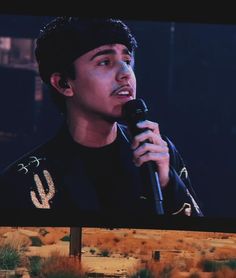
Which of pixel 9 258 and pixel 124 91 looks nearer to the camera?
pixel 9 258

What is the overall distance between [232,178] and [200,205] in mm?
332

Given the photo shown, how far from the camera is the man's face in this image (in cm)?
431

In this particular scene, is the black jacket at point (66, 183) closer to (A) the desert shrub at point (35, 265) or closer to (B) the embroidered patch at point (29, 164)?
(B) the embroidered patch at point (29, 164)

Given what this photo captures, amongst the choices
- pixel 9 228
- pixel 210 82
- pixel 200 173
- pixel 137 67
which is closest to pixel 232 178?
pixel 200 173

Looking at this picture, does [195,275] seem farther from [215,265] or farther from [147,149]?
[147,149]

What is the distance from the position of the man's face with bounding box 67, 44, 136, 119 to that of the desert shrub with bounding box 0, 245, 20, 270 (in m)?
1.21

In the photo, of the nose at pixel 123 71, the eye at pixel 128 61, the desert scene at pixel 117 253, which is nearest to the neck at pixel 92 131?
the nose at pixel 123 71

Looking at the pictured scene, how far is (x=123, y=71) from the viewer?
14.2ft

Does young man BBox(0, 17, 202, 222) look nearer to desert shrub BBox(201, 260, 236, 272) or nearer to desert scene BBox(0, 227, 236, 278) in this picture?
desert scene BBox(0, 227, 236, 278)

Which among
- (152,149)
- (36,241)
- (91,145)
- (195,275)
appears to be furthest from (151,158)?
(36,241)

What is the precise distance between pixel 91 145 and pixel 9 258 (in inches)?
40.2

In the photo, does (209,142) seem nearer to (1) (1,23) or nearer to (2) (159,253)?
(2) (159,253)

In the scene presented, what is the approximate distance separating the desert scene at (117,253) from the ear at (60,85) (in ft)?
3.46

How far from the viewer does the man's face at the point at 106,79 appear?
431cm
